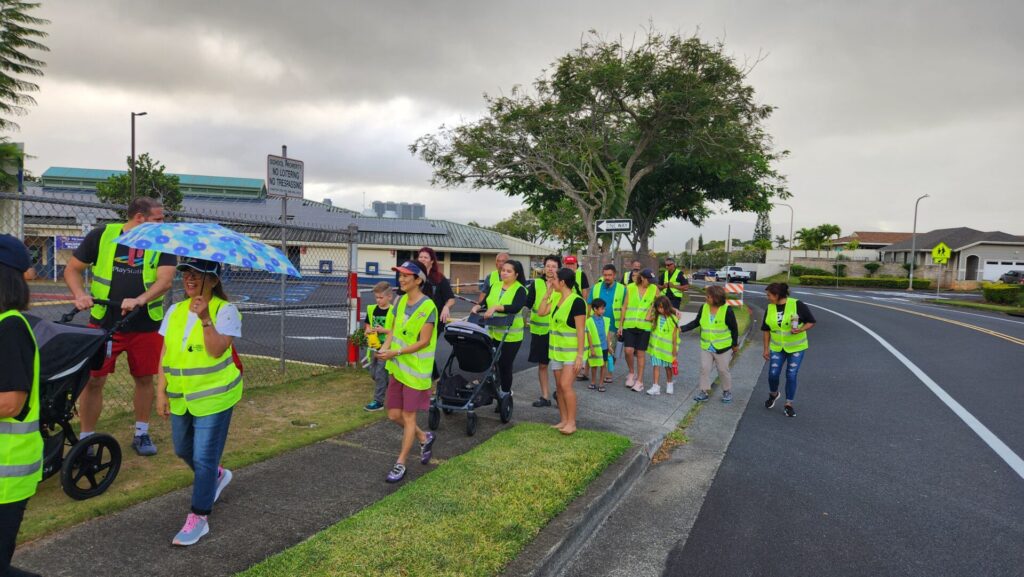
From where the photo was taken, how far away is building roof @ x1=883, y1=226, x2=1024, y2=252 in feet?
190

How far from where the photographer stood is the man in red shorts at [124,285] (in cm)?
453

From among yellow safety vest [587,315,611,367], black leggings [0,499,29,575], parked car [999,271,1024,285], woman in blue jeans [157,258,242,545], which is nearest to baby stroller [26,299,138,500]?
woman in blue jeans [157,258,242,545]

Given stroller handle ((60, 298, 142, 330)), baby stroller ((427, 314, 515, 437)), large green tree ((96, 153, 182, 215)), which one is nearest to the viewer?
stroller handle ((60, 298, 142, 330))

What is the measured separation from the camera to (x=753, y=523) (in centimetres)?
442

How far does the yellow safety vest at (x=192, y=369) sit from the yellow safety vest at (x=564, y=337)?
347 centimetres

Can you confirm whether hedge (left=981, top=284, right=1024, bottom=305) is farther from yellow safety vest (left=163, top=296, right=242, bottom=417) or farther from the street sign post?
yellow safety vest (left=163, top=296, right=242, bottom=417)

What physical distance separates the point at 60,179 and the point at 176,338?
76.9m

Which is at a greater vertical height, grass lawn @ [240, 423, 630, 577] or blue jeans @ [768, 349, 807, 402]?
blue jeans @ [768, 349, 807, 402]

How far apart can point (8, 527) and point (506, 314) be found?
15.3 ft

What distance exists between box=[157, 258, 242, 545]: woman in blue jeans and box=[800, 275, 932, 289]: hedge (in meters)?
58.2

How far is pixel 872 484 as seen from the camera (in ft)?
17.3

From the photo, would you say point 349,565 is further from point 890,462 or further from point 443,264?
point 443,264

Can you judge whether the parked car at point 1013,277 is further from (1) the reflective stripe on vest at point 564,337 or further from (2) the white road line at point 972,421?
(1) the reflective stripe on vest at point 564,337

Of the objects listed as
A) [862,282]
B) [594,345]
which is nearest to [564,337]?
[594,345]
